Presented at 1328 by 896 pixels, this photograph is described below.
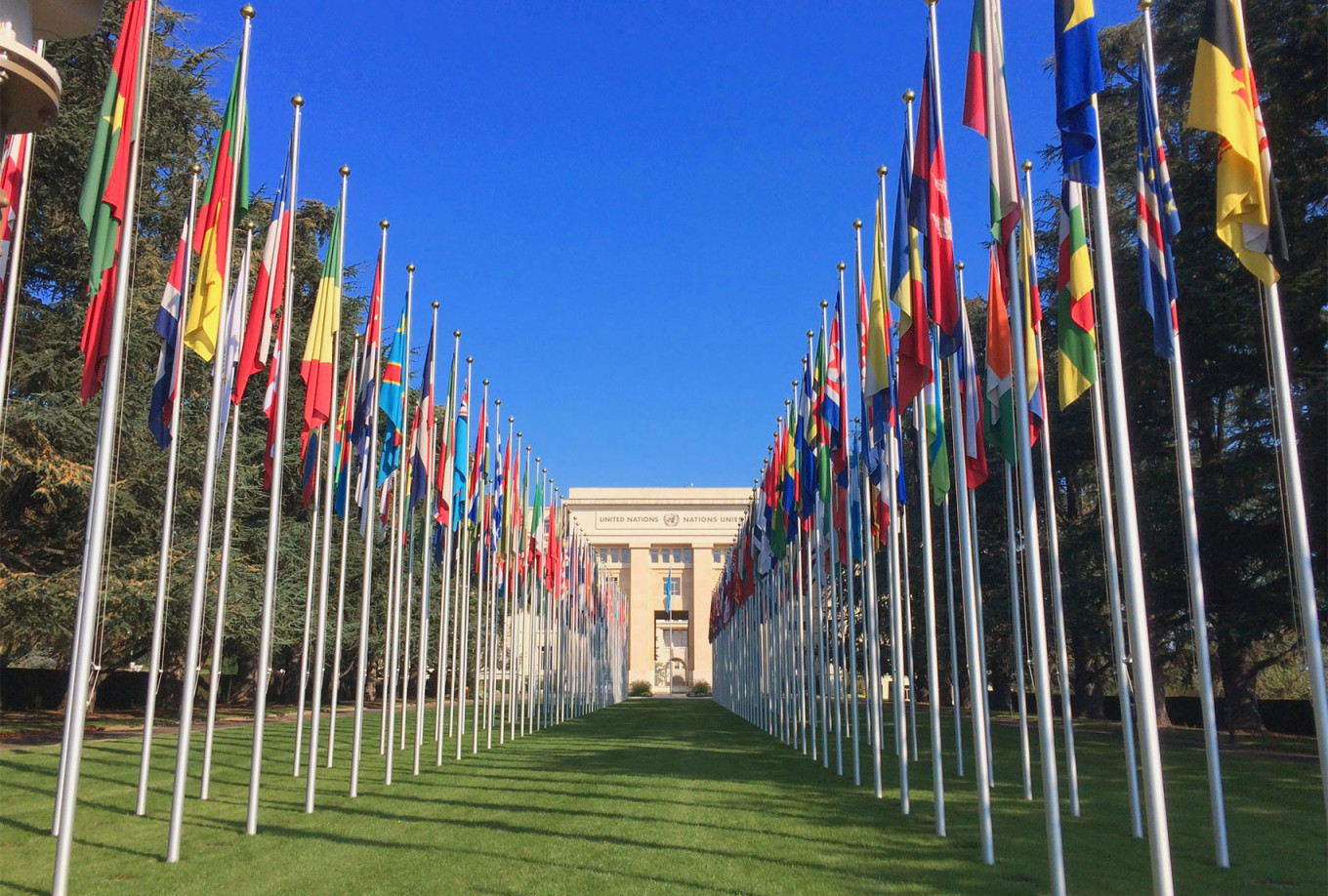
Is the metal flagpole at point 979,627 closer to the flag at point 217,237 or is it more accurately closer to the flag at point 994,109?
the flag at point 994,109

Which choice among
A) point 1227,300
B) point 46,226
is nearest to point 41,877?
point 46,226

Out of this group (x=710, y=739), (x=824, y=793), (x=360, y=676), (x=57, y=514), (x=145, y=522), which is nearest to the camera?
(x=360, y=676)

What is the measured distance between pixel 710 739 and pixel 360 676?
15849mm

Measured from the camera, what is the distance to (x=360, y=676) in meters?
16.3

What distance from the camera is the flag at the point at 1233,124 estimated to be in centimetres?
905

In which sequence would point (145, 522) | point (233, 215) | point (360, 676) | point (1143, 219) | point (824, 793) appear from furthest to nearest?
point (145, 522) < point (824, 793) < point (360, 676) < point (233, 215) < point (1143, 219)

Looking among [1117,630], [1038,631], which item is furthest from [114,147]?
[1117,630]

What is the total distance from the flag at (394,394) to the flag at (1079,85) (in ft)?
37.2

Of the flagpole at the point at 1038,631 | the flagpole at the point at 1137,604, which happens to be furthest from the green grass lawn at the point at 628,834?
the flagpole at the point at 1137,604

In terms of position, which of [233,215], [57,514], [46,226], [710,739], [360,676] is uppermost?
[46,226]

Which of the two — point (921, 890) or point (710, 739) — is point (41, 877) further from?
point (710, 739)

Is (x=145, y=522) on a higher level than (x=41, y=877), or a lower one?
higher

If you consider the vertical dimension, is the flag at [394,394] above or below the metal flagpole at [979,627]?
above

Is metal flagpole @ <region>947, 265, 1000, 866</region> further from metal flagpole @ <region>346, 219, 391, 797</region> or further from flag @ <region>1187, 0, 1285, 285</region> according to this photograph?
metal flagpole @ <region>346, 219, 391, 797</region>
